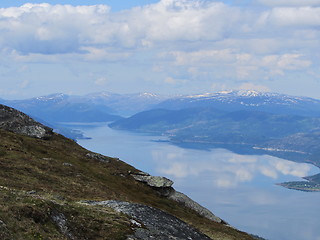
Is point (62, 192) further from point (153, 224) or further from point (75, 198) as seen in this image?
point (153, 224)

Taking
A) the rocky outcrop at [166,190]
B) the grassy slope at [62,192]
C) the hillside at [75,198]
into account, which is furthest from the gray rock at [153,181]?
the grassy slope at [62,192]

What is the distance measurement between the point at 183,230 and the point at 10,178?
65.3ft

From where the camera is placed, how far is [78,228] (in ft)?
85.6

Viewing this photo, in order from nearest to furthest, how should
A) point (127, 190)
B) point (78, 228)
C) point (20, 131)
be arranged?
1. point (78, 228)
2. point (127, 190)
3. point (20, 131)

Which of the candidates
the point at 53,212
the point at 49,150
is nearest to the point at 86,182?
the point at 49,150

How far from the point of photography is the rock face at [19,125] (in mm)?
72438

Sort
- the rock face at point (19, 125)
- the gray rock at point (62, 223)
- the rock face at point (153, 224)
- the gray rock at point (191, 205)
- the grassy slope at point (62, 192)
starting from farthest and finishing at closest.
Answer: the rock face at point (19, 125) < the gray rock at point (191, 205) < the rock face at point (153, 224) < the gray rock at point (62, 223) < the grassy slope at point (62, 192)

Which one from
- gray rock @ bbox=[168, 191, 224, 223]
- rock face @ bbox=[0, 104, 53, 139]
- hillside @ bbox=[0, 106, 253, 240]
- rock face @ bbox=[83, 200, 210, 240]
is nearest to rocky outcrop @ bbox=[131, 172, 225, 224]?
gray rock @ bbox=[168, 191, 224, 223]

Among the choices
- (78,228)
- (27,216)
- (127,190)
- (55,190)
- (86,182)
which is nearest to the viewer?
(27,216)

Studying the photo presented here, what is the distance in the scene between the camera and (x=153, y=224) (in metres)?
31.1

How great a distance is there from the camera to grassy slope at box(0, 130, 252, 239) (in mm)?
24156

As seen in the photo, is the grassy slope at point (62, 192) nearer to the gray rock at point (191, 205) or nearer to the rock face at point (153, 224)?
the rock face at point (153, 224)

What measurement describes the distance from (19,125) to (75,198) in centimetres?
3964

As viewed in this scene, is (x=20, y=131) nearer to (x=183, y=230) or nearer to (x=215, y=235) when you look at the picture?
(x=215, y=235)
